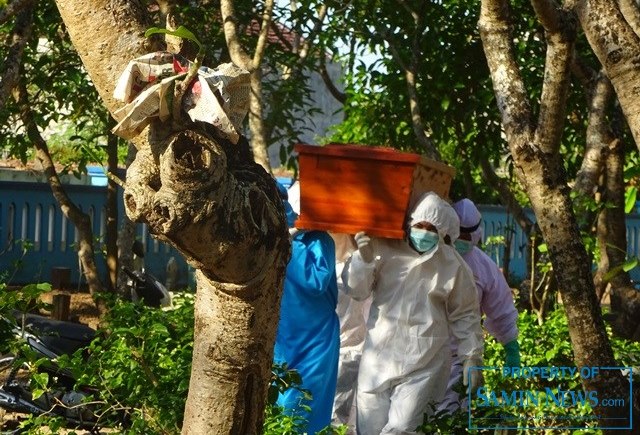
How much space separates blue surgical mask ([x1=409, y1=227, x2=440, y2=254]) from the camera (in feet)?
20.2

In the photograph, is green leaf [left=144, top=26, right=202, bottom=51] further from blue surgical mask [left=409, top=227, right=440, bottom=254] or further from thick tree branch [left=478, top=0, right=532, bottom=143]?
blue surgical mask [left=409, top=227, right=440, bottom=254]

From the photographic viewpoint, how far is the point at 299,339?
235 inches

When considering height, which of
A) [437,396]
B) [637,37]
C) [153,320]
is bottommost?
[437,396]

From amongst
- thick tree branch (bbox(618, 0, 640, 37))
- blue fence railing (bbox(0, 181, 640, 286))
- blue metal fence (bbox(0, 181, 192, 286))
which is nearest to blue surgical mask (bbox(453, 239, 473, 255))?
thick tree branch (bbox(618, 0, 640, 37))

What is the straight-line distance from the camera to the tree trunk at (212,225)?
7.52 feet

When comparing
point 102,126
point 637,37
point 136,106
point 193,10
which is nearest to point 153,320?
point 637,37

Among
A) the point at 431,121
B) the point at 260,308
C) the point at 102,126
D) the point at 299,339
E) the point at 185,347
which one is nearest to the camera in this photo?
the point at 260,308

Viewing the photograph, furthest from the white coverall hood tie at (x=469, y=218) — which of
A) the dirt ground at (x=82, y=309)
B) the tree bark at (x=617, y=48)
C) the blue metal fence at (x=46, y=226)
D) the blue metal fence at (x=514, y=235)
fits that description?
the blue metal fence at (x=514, y=235)

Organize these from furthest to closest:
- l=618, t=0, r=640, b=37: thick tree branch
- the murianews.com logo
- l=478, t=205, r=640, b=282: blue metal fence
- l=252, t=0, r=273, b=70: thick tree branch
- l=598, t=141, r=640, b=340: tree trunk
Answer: l=478, t=205, r=640, b=282: blue metal fence, l=598, t=141, r=640, b=340: tree trunk, l=252, t=0, r=273, b=70: thick tree branch, the murianews.com logo, l=618, t=0, r=640, b=37: thick tree branch

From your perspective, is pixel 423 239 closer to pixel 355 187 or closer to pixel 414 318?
pixel 414 318

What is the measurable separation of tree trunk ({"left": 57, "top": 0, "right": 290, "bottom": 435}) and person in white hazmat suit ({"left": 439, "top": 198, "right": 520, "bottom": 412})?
4.16 metres

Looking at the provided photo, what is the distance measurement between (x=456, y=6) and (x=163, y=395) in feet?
17.3

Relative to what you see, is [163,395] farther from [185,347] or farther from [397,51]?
[397,51]

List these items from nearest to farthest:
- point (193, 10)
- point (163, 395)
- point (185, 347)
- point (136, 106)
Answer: point (136, 106) < point (163, 395) < point (185, 347) < point (193, 10)
